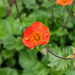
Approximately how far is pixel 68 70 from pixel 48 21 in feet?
2.45

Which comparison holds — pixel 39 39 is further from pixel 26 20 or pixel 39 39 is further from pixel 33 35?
Answer: pixel 26 20

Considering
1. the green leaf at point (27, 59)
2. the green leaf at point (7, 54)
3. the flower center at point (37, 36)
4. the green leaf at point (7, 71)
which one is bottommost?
the green leaf at point (7, 71)

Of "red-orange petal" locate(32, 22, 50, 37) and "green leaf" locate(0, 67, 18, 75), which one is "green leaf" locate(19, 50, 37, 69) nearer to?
"green leaf" locate(0, 67, 18, 75)

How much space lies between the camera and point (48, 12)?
2131mm

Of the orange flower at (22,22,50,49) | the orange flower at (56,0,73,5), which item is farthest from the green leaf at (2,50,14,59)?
the orange flower at (56,0,73,5)

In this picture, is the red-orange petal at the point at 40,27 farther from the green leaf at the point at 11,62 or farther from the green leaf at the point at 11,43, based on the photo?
the green leaf at the point at 11,62

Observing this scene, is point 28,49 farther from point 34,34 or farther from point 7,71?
point 34,34

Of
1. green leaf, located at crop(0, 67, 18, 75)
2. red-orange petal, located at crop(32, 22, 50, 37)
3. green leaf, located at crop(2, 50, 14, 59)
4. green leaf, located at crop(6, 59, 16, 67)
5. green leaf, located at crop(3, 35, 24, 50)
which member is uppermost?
red-orange petal, located at crop(32, 22, 50, 37)

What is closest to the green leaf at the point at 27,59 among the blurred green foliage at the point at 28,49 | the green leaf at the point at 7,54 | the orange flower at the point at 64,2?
the blurred green foliage at the point at 28,49

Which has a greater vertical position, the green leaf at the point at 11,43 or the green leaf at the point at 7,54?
the green leaf at the point at 11,43

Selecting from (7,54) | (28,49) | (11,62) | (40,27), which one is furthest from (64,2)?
(11,62)

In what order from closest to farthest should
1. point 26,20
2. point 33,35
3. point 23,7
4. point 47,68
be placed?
1. point 33,35
2. point 26,20
3. point 47,68
4. point 23,7

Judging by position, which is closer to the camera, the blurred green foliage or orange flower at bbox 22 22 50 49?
orange flower at bbox 22 22 50 49

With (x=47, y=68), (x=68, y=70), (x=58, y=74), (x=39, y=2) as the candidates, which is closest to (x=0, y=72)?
(x=47, y=68)
